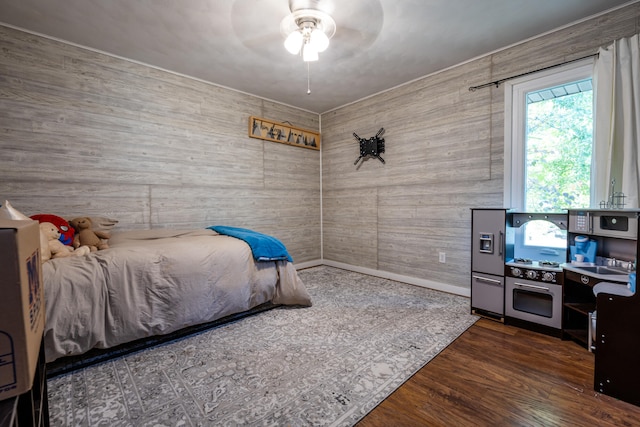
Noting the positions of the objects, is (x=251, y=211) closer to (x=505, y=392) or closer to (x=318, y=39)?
(x=318, y=39)

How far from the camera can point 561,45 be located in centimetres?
261

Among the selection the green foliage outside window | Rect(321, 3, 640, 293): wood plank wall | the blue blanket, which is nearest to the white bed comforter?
the blue blanket

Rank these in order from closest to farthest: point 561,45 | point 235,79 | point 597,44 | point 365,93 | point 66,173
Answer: point 597,44, point 561,45, point 66,173, point 235,79, point 365,93

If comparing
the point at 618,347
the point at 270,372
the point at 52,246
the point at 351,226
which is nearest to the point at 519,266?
the point at 618,347

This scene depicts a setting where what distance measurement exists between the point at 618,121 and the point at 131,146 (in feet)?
14.7

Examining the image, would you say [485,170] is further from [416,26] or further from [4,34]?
[4,34]

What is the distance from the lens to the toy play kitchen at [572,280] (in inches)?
63.1

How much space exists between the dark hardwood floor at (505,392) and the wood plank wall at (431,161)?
127 cm

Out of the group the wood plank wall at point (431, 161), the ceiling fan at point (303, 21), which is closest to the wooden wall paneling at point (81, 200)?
the ceiling fan at point (303, 21)

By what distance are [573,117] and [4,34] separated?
16.8 feet

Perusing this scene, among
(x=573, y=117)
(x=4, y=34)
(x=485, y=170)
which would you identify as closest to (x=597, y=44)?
(x=573, y=117)

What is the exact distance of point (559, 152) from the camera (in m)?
2.71

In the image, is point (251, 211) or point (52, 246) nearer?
point (52, 246)

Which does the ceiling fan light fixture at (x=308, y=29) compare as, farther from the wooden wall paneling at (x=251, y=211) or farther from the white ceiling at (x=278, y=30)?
the wooden wall paneling at (x=251, y=211)
